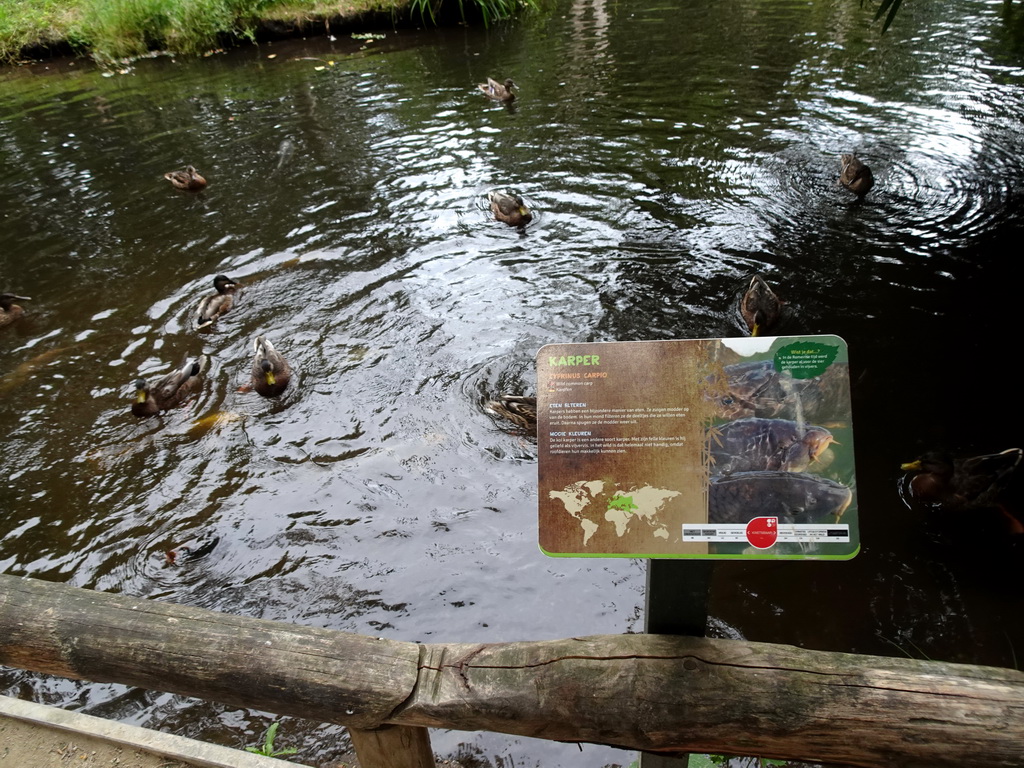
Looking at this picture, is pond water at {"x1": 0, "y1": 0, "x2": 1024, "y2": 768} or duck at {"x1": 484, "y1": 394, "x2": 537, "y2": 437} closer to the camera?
pond water at {"x1": 0, "y1": 0, "x2": 1024, "y2": 768}

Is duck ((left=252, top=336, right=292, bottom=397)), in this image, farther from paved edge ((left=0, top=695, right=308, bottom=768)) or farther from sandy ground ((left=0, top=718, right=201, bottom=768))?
sandy ground ((left=0, top=718, right=201, bottom=768))

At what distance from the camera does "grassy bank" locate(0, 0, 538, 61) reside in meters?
17.1

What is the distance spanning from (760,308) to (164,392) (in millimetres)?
4911

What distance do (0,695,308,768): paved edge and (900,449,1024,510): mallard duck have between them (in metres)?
3.72

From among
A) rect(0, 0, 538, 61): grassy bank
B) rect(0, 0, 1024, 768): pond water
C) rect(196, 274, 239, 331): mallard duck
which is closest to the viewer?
rect(0, 0, 1024, 768): pond water

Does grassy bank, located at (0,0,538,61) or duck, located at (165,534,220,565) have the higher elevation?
grassy bank, located at (0,0,538,61)

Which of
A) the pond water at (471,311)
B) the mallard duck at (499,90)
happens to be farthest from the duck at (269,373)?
the mallard duck at (499,90)

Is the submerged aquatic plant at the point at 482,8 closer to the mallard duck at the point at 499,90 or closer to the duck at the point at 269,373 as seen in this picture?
the mallard duck at the point at 499,90

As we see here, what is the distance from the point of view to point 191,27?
17188 millimetres

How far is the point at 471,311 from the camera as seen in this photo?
6.26 meters

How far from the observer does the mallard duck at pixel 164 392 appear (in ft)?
17.4

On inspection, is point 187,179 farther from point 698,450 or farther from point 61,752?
point 698,450

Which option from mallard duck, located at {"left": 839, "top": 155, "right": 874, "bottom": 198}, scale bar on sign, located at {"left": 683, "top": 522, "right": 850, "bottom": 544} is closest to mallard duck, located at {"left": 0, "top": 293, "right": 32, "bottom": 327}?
scale bar on sign, located at {"left": 683, "top": 522, "right": 850, "bottom": 544}

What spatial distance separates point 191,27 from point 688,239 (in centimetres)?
1655
